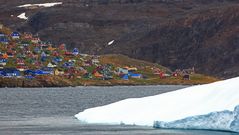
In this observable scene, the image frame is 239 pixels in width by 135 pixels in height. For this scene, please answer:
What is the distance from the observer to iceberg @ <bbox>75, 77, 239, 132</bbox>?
225ft

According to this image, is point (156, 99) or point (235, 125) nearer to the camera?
point (235, 125)

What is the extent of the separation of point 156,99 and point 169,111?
20.3 feet

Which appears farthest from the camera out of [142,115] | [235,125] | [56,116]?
[56,116]

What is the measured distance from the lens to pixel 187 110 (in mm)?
72312

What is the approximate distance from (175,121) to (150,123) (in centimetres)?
451

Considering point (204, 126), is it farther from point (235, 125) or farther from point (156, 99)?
point (156, 99)

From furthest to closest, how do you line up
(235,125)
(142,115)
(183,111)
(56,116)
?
(56,116) < (142,115) < (183,111) < (235,125)

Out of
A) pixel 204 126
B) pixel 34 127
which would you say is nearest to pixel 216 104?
pixel 204 126

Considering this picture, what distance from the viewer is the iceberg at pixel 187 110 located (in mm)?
68500

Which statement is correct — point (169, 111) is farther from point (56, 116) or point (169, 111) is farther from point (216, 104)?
point (56, 116)

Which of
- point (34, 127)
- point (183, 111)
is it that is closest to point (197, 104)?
point (183, 111)

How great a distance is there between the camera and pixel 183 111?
72625 mm

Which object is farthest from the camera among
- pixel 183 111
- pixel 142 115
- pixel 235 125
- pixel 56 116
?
pixel 56 116

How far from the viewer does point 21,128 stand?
80188mm
